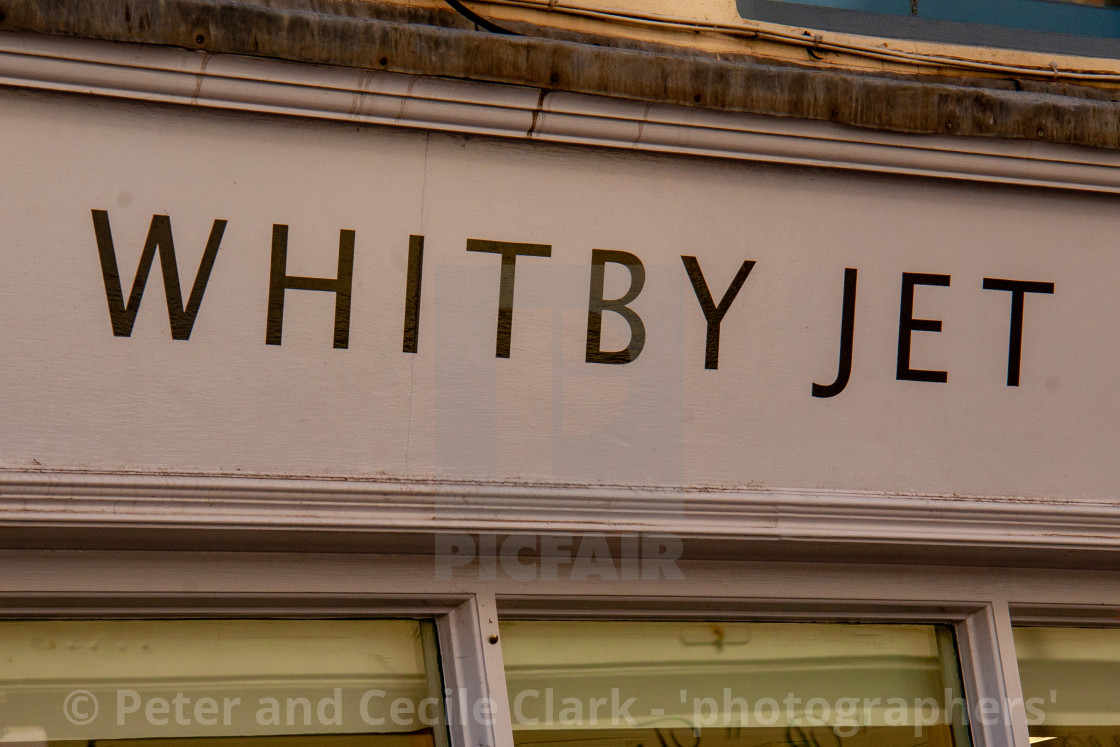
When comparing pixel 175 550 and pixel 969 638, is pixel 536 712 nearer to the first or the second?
pixel 175 550

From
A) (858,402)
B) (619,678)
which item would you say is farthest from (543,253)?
(619,678)

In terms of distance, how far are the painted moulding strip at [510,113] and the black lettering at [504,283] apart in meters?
0.19

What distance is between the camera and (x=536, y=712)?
2264 mm

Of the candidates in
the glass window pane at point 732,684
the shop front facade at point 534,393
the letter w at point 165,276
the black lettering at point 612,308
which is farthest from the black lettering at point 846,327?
the letter w at point 165,276

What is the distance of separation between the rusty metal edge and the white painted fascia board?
0.70 m

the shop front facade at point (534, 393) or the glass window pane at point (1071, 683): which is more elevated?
the shop front facade at point (534, 393)

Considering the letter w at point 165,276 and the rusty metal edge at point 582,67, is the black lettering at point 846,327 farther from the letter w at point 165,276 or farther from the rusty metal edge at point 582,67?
the letter w at point 165,276

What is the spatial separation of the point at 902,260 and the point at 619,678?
964mm

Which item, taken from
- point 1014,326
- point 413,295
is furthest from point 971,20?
point 413,295

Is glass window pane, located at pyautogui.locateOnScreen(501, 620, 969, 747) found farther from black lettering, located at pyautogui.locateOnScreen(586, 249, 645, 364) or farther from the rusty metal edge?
the rusty metal edge

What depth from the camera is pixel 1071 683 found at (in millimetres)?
2512

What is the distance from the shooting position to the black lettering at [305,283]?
81.5 inches

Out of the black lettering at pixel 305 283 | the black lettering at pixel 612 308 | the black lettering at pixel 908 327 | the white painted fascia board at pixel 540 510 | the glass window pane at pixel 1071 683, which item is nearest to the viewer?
the white painted fascia board at pixel 540 510

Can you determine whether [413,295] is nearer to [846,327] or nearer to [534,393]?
[534,393]
